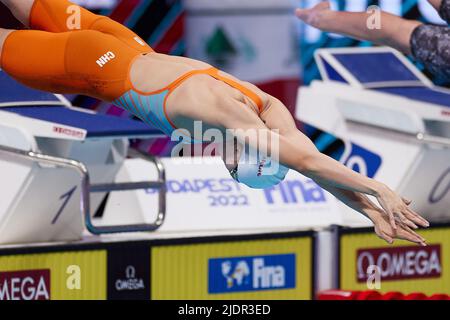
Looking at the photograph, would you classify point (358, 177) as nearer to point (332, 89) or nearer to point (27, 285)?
point (27, 285)

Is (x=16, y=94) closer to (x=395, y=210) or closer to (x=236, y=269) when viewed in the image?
(x=236, y=269)

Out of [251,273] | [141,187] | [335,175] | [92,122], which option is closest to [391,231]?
[335,175]

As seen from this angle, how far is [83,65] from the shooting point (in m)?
5.13

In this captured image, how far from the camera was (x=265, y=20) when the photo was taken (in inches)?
342

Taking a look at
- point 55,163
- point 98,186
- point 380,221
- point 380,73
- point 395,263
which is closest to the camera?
point 380,221

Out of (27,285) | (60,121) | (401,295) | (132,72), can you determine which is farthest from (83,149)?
(401,295)

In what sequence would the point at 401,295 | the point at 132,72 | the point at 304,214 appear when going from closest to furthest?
1. the point at 132,72
2. the point at 401,295
3. the point at 304,214

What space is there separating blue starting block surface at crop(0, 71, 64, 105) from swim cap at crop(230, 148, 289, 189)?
1.65 metres

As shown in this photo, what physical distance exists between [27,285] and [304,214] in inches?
67.0

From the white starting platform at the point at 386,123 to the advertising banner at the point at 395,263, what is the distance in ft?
0.58

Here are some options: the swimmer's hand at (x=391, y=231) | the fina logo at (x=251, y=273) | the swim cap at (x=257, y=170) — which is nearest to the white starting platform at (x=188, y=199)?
the fina logo at (x=251, y=273)

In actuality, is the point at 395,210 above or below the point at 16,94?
below

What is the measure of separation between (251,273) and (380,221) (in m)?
2.07

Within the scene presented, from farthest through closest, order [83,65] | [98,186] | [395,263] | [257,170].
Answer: [395,263], [98,186], [83,65], [257,170]
